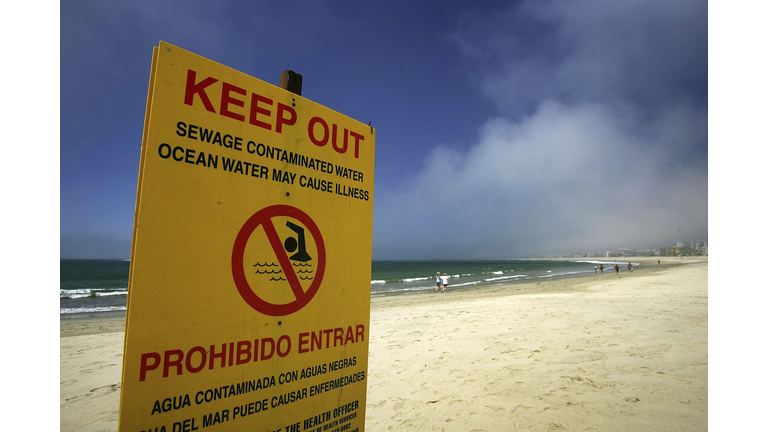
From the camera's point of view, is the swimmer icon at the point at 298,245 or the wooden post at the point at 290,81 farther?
the wooden post at the point at 290,81

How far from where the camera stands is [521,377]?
4547mm

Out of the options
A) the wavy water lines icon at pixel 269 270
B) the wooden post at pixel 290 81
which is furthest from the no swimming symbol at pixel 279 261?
the wooden post at pixel 290 81

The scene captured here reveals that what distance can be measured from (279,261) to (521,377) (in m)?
4.42

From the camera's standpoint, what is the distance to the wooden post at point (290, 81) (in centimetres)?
165

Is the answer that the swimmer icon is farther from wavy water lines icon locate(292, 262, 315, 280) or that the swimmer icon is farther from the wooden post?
the wooden post

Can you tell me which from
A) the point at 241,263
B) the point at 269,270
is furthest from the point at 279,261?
the point at 241,263

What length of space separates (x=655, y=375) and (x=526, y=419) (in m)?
2.45

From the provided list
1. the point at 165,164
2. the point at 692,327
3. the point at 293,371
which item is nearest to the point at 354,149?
the point at 165,164

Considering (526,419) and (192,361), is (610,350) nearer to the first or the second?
(526,419)

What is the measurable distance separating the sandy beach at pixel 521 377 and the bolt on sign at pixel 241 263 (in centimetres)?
241

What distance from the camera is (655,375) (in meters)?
4.45

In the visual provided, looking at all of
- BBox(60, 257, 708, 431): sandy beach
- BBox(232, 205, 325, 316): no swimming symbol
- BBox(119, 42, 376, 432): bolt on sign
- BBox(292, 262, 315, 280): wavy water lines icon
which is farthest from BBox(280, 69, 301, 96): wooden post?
BBox(60, 257, 708, 431): sandy beach

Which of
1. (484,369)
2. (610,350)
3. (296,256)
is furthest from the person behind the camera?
(610,350)

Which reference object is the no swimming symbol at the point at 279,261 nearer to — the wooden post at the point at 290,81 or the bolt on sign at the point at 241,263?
the bolt on sign at the point at 241,263
